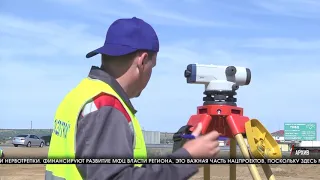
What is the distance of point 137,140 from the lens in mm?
1723

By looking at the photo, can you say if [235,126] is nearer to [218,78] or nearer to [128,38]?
[218,78]

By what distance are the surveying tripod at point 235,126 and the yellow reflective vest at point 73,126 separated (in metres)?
1.43

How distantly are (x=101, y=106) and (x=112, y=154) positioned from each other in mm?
182

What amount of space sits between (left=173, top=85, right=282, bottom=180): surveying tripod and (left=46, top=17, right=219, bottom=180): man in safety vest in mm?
1380

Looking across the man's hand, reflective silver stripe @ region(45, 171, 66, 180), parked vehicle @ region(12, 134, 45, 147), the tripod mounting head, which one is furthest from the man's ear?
parked vehicle @ region(12, 134, 45, 147)

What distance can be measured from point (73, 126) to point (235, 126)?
1837mm

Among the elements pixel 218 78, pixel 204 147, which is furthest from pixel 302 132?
pixel 204 147

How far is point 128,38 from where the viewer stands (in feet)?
6.01

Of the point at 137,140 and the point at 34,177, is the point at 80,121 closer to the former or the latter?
the point at 137,140

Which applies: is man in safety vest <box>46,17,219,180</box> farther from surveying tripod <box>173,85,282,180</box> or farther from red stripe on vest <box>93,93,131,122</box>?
surveying tripod <box>173,85,282,180</box>

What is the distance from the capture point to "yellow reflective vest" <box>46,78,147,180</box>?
169 centimetres

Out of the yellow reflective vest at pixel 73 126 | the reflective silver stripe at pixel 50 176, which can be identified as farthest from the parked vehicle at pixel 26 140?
the yellow reflective vest at pixel 73 126

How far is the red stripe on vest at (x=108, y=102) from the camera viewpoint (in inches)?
65.1

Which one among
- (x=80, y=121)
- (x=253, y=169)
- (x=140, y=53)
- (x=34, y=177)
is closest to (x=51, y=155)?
(x=80, y=121)
